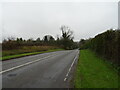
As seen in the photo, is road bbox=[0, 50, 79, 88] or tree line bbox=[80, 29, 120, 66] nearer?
road bbox=[0, 50, 79, 88]

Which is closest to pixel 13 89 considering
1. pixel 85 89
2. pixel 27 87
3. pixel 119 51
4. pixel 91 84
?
pixel 27 87

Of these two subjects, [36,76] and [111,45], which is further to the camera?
[111,45]

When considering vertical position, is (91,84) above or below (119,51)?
below

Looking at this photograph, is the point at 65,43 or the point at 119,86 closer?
the point at 119,86

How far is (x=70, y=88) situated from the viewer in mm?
4684

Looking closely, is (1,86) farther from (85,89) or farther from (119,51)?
(119,51)

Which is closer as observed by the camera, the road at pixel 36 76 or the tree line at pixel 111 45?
the road at pixel 36 76

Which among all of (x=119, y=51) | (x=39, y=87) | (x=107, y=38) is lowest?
(x=39, y=87)

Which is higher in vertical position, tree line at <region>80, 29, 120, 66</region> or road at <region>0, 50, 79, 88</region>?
tree line at <region>80, 29, 120, 66</region>

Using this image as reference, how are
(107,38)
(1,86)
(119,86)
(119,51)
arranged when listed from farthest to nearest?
(107,38), (119,51), (1,86), (119,86)

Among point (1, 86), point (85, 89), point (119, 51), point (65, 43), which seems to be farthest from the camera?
point (65, 43)

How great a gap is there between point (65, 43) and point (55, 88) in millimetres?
62524

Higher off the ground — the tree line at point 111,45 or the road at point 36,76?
the tree line at point 111,45

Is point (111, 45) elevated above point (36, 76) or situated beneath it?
elevated above
